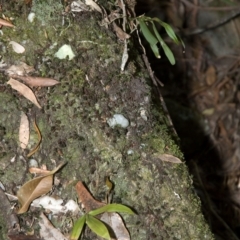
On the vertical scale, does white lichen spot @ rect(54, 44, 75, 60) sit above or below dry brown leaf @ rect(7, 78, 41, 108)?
above

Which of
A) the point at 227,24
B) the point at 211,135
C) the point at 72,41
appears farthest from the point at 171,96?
the point at 72,41

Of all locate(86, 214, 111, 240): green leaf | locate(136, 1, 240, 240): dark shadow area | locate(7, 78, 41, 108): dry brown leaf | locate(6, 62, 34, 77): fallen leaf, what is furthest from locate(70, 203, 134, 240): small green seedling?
locate(136, 1, 240, 240): dark shadow area

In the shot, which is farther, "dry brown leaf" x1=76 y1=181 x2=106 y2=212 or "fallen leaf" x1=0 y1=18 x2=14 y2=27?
"fallen leaf" x1=0 y1=18 x2=14 y2=27

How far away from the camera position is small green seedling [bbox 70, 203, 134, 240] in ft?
3.48

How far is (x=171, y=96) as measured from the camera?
313 cm

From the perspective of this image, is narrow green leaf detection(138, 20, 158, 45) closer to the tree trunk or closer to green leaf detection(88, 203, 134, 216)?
the tree trunk

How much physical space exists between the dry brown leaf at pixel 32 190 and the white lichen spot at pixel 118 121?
0.22 m

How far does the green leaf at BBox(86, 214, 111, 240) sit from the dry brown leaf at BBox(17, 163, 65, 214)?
0.45 ft

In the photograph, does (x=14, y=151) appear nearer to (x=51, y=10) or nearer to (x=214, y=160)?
(x=51, y=10)

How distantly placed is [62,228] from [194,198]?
0.38m

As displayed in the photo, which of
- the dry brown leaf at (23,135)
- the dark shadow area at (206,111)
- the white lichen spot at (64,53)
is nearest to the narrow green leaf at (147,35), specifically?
the white lichen spot at (64,53)

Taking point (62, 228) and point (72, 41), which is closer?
point (62, 228)

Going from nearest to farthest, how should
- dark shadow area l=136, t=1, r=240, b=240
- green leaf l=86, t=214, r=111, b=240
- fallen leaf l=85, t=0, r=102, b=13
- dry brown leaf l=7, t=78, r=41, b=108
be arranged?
1. green leaf l=86, t=214, r=111, b=240
2. dry brown leaf l=7, t=78, r=41, b=108
3. fallen leaf l=85, t=0, r=102, b=13
4. dark shadow area l=136, t=1, r=240, b=240

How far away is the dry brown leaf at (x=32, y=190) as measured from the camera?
3.58ft
